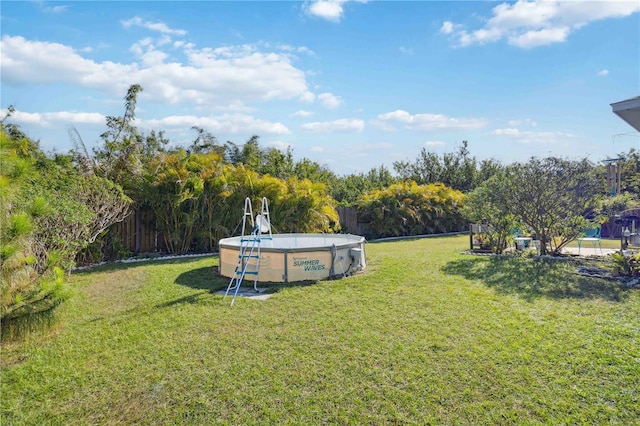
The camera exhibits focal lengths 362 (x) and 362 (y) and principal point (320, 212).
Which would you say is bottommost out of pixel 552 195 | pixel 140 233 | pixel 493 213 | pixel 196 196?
pixel 140 233

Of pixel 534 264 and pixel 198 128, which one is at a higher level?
pixel 198 128

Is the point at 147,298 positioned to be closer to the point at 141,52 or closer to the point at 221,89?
the point at 141,52

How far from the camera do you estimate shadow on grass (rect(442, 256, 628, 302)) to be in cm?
608

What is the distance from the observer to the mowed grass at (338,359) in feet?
9.65

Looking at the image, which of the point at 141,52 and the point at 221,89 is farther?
the point at 221,89

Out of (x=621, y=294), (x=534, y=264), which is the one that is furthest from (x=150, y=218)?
(x=621, y=294)

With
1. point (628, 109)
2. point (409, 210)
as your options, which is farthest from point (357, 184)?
→ point (628, 109)

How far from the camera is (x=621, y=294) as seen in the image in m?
5.92

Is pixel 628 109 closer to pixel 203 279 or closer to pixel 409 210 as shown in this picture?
pixel 203 279

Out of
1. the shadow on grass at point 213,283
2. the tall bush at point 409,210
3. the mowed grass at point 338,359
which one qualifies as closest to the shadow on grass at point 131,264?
the shadow on grass at point 213,283

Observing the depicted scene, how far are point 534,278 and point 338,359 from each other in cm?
540

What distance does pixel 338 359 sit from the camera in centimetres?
377

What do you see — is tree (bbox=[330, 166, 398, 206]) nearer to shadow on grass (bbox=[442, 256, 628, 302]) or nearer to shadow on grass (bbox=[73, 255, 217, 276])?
shadow on grass (bbox=[73, 255, 217, 276])

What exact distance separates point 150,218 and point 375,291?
26.0 feet
